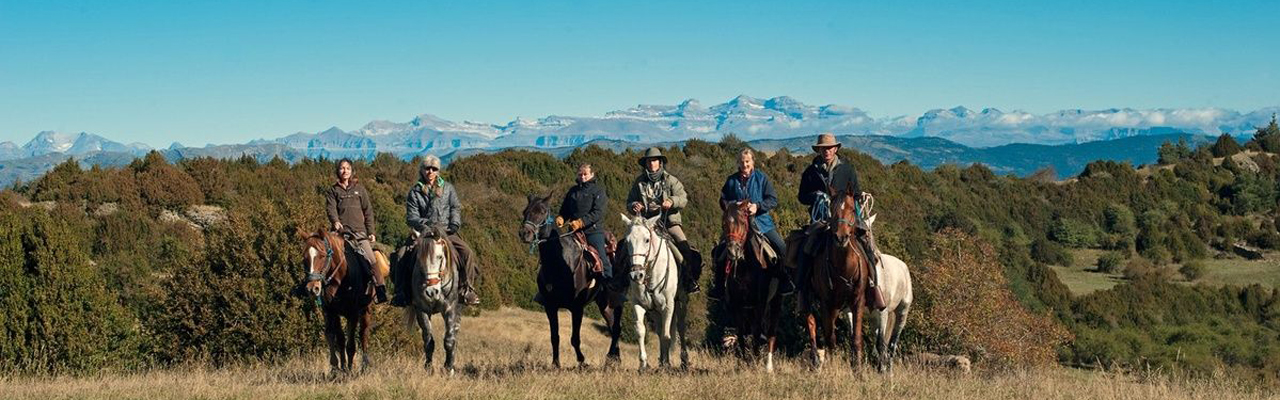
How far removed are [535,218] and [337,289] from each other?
8.48ft

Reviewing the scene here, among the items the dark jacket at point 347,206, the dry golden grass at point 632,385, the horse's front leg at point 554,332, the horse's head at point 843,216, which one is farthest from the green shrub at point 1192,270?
the dark jacket at point 347,206

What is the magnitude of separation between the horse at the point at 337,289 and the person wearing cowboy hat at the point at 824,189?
545 cm

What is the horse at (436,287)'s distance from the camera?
12797 millimetres

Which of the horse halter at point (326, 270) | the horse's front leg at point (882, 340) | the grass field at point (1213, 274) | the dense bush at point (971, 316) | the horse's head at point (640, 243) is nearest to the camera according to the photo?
the horse's head at point (640, 243)

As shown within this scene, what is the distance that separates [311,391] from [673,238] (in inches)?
188

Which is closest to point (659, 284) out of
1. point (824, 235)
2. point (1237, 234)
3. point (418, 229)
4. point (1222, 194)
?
point (824, 235)

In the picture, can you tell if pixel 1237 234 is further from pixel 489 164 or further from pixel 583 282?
pixel 583 282

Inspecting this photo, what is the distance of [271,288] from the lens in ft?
90.2

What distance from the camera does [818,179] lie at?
1305cm

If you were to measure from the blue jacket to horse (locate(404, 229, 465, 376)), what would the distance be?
11.1ft

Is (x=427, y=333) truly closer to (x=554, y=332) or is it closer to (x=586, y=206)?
(x=554, y=332)

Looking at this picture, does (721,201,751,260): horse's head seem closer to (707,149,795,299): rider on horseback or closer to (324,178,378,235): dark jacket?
(707,149,795,299): rider on horseback

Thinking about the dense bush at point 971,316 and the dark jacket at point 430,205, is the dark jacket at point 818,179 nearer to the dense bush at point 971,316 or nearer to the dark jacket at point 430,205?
the dark jacket at point 430,205

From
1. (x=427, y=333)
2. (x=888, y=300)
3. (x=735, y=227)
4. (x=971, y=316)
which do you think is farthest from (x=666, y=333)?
(x=971, y=316)
